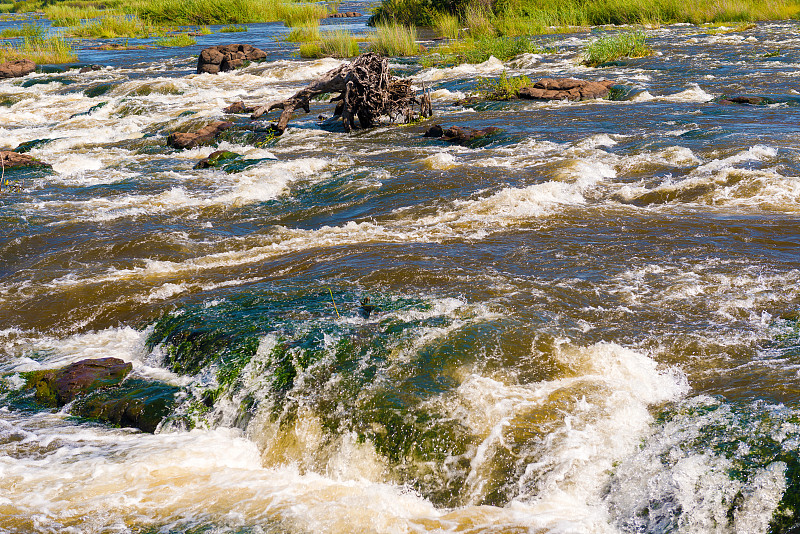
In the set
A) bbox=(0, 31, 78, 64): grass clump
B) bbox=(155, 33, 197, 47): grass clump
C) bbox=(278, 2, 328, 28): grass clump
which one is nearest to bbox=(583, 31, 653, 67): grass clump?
bbox=(155, 33, 197, 47): grass clump

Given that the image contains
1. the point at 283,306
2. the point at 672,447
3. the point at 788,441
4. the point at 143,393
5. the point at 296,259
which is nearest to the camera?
the point at 788,441

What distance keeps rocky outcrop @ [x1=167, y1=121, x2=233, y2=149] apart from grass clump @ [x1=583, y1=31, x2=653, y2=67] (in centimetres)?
1004

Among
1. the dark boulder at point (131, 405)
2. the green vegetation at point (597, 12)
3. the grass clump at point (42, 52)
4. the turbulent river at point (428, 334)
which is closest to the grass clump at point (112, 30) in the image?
the grass clump at point (42, 52)

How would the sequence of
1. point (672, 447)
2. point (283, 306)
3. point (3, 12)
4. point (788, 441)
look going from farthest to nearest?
1. point (3, 12)
2. point (283, 306)
3. point (672, 447)
4. point (788, 441)

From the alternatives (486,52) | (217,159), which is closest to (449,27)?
(486,52)

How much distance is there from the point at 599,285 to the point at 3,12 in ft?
208

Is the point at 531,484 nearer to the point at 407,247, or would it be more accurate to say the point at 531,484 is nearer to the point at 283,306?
the point at 283,306

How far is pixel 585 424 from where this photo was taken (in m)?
3.90

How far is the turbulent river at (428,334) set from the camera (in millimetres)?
3482

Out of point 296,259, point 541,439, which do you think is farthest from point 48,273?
Result: point 541,439

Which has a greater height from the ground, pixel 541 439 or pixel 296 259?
pixel 296 259

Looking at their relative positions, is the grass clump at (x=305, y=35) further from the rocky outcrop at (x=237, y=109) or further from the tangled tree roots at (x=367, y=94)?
the tangled tree roots at (x=367, y=94)

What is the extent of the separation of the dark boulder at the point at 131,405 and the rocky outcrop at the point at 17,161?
325 inches

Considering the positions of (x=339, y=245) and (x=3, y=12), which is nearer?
(x=339, y=245)
